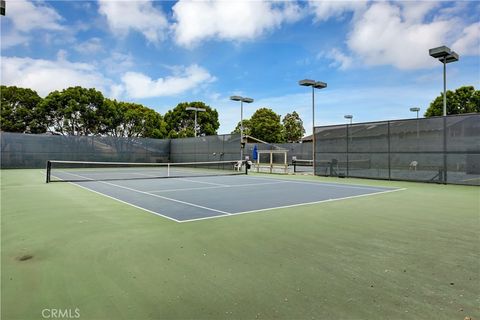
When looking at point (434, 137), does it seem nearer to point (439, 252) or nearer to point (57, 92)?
point (439, 252)

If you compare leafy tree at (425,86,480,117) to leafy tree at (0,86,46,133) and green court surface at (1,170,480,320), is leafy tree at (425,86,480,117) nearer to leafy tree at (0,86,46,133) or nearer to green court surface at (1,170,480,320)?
green court surface at (1,170,480,320)

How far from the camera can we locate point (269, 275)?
9.89 feet

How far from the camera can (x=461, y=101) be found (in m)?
35.1

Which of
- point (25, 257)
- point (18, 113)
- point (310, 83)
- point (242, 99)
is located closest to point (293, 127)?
point (242, 99)

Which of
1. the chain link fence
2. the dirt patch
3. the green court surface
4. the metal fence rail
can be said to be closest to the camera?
the green court surface

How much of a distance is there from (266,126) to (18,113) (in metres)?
28.9

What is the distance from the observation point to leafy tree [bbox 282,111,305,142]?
4941 centimetres

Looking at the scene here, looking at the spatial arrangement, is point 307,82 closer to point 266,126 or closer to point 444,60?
point 444,60

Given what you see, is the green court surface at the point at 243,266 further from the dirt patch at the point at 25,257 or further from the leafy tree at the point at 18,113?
the leafy tree at the point at 18,113

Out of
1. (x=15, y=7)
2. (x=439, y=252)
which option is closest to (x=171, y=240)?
(x=439, y=252)

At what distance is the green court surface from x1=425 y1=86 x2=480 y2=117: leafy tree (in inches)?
1382

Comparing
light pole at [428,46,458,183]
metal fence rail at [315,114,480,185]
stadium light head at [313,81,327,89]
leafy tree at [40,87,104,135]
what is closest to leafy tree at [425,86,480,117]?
stadium light head at [313,81,327,89]

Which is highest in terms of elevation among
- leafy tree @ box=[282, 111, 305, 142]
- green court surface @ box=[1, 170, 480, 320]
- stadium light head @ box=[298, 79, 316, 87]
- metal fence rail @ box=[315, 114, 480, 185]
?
leafy tree @ box=[282, 111, 305, 142]

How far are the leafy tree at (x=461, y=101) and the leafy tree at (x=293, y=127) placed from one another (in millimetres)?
18601
